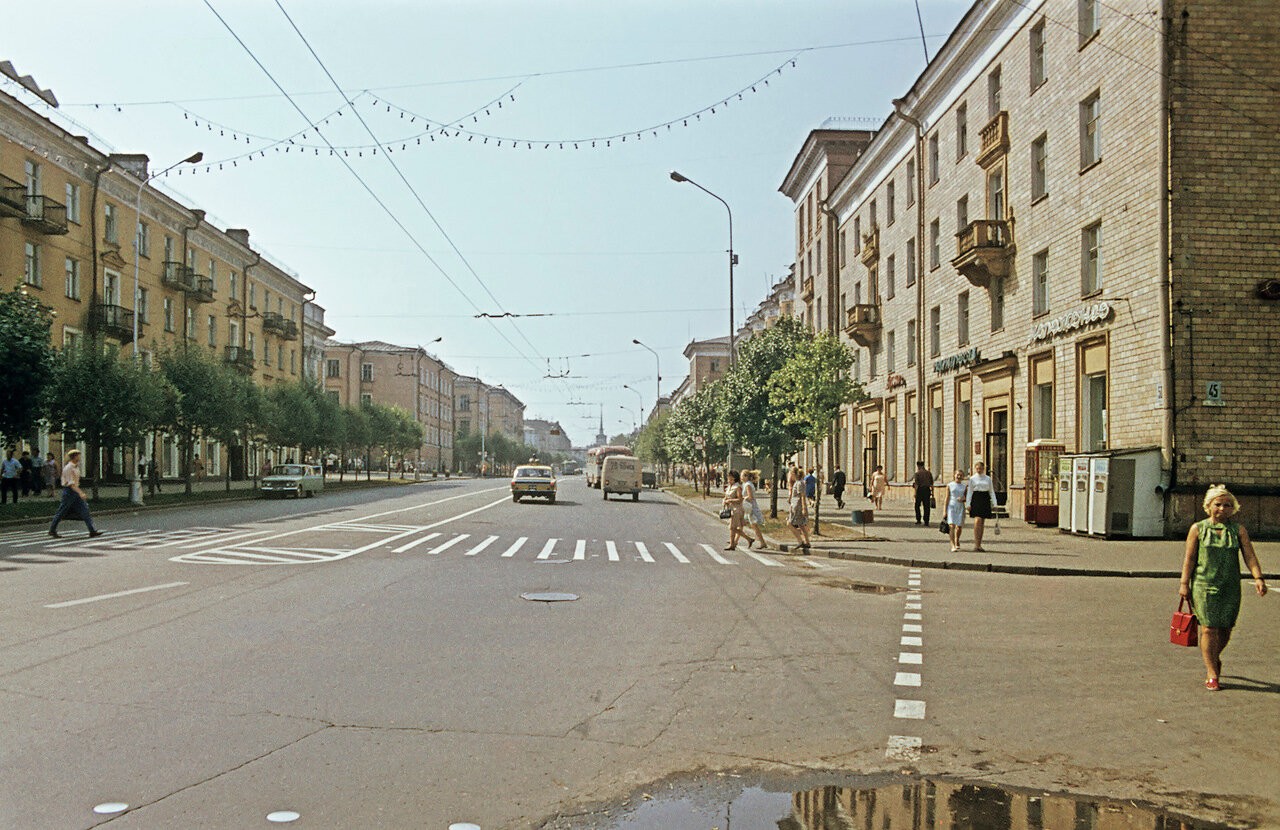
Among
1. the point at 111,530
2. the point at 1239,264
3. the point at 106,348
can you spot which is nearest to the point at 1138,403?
the point at 1239,264

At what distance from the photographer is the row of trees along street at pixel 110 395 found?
28.8 metres

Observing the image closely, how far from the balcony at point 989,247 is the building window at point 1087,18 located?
19.4ft

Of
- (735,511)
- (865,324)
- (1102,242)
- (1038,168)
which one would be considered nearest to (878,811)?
(735,511)

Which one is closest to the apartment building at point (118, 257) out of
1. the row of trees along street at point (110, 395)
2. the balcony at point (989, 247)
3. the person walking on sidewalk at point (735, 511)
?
the row of trees along street at point (110, 395)

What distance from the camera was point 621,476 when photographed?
51.4 m

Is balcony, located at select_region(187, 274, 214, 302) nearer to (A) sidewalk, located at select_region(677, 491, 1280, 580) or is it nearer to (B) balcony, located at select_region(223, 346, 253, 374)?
(B) balcony, located at select_region(223, 346, 253, 374)

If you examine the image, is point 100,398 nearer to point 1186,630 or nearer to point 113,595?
point 113,595

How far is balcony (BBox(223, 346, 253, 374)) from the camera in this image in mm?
59531

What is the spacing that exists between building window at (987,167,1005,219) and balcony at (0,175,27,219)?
33334mm

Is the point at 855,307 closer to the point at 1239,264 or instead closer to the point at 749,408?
the point at 749,408

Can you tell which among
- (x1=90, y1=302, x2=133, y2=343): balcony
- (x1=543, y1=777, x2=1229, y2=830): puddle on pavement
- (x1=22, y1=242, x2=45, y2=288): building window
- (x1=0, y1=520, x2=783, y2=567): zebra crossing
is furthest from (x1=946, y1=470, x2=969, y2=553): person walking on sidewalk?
(x1=90, y1=302, x2=133, y2=343): balcony

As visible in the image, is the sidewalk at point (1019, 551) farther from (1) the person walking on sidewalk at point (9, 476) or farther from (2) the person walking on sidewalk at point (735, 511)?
(1) the person walking on sidewalk at point (9, 476)

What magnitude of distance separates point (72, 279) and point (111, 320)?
94.4 inches

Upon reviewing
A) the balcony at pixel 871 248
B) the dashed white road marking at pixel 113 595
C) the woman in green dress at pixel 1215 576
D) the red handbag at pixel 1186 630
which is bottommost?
the dashed white road marking at pixel 113 595
